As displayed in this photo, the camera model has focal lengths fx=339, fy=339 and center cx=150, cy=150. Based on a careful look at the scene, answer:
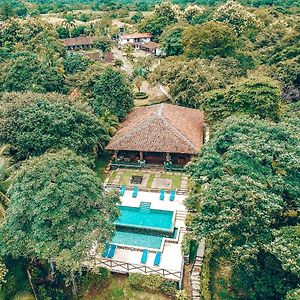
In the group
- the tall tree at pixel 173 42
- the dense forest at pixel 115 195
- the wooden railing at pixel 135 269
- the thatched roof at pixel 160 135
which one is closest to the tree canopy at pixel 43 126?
the dense forest at pixel 115 195

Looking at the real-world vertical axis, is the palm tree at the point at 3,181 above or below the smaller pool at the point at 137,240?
above

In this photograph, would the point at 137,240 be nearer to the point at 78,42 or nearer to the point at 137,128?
the point at 137,128

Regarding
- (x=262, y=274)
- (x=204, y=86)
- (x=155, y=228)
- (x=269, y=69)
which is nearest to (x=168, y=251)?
(x=155, y=228)

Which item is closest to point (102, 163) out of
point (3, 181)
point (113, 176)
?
point (113, 176)

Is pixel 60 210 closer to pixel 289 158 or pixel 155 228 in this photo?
pixel 155 228

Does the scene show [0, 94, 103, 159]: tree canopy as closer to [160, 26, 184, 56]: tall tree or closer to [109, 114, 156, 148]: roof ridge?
[109, 114, 156, 148]: roof ridge

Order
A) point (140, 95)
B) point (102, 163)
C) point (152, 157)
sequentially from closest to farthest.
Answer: point (152, 157) < point (102, 163) < point (140, 95)

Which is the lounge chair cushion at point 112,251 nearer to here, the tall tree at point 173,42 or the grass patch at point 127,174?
the grass patch at point 127,174
